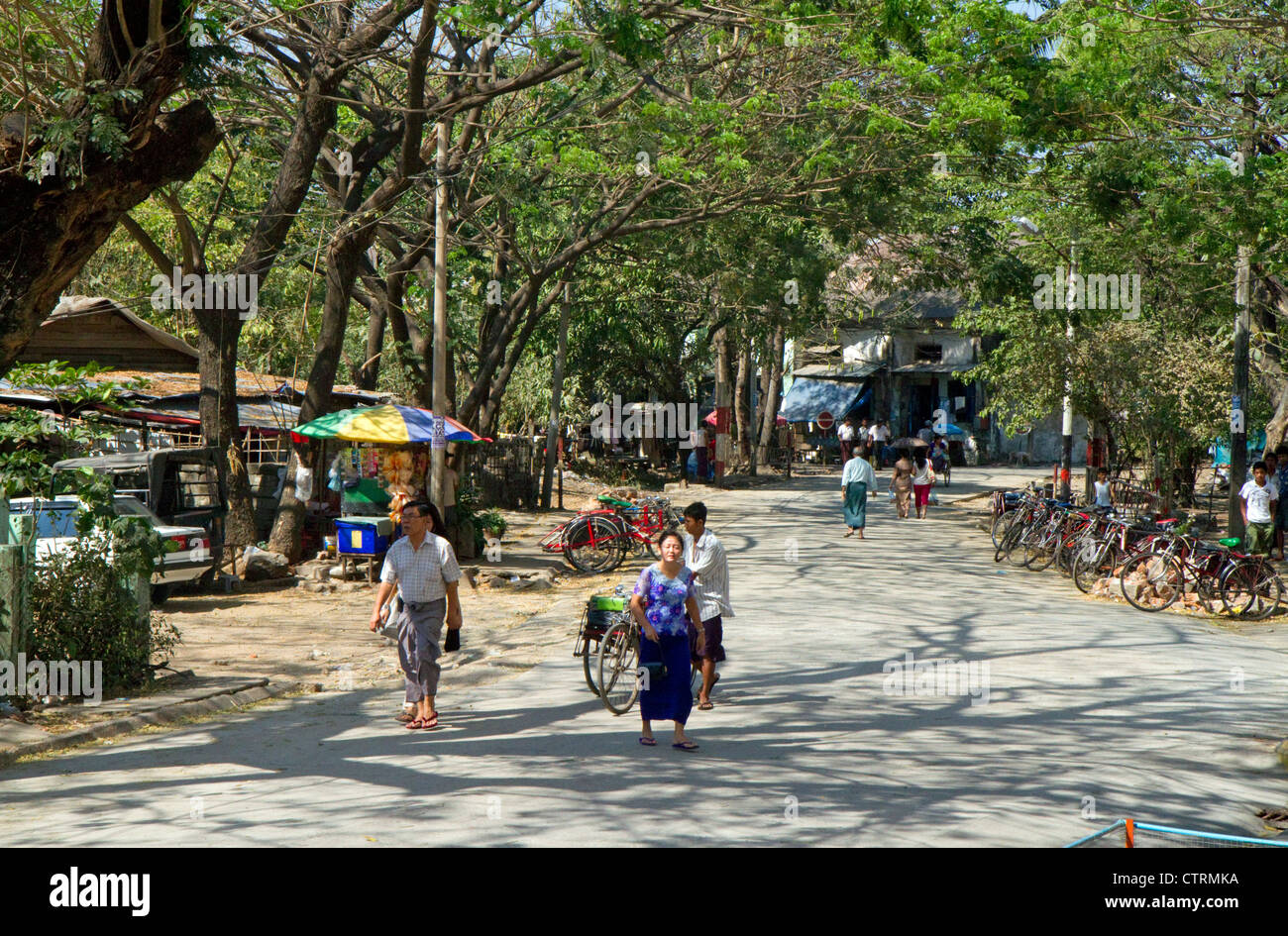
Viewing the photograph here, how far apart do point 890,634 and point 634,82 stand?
781cm

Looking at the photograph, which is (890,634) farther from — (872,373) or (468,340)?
(872,373)

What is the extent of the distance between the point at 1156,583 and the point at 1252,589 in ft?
3.59

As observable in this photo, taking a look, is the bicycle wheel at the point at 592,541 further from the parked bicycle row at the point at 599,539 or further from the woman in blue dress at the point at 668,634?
the woman in blue dress at the point at 668,634

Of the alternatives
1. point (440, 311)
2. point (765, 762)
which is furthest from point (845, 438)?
point (765, 762)

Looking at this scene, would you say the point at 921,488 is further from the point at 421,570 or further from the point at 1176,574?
the point at 421,570

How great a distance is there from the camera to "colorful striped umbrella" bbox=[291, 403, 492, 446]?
55.0 ft

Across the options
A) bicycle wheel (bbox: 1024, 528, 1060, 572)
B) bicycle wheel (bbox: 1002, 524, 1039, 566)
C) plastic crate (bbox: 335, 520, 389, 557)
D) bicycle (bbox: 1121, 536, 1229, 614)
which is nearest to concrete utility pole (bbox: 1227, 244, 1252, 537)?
bicycle wheel (bbox: 1024, 528, 1060, 572)

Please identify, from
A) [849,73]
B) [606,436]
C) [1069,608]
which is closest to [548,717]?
[1069,608]

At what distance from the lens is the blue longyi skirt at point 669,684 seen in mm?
7816

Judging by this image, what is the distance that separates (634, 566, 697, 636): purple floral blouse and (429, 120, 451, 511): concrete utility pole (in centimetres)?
755

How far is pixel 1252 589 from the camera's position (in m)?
15.0

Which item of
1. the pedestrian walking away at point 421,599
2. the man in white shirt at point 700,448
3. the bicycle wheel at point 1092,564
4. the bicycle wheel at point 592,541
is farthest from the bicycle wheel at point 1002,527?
the man in white shirt at point 700,448

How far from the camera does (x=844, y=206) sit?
2027 centimetres

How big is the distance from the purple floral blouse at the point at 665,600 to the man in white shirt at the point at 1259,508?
40.0 ft
